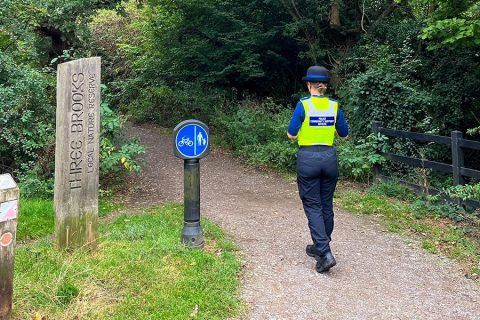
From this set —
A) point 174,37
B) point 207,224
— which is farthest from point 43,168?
point 174,37

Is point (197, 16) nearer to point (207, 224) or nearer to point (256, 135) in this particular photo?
point (256, 135)

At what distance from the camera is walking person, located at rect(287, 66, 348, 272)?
514 centimetres

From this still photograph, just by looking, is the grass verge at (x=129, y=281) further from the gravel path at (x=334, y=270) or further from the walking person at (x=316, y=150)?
the walking person at (x=316, y=150)

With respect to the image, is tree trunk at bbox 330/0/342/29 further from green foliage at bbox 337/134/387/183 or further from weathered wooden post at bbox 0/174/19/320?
weathered wooden post at bbox 0/174/19/320

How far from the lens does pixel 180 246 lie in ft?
18.0

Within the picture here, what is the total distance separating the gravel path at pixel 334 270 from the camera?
4512 mm

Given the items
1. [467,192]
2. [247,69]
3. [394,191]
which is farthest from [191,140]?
[247,69]

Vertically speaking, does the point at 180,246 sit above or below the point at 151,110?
below

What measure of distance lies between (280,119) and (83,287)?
8.94 m

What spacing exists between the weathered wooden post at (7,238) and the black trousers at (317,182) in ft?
9.06

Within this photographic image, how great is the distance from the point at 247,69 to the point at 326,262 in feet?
35.9

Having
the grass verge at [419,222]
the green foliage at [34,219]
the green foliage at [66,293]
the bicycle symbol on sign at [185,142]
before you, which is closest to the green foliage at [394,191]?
the grass verge at [419,222]

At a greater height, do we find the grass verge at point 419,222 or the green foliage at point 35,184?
the green foliage at point 35,184

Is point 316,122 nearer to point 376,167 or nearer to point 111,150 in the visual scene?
point 111,150
